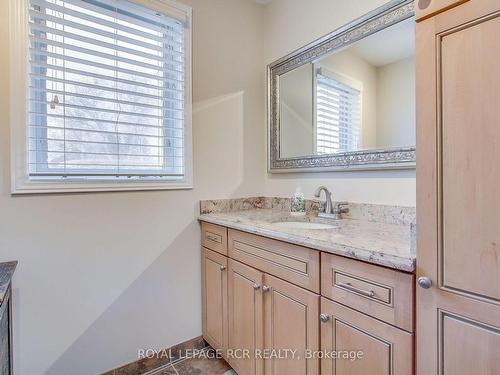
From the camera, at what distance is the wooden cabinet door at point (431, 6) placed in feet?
2.34

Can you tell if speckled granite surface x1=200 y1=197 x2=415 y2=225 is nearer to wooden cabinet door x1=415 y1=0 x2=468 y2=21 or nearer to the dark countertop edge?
the dark countertop edge

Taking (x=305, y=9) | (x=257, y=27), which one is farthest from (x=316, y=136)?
(x=257, y=27)

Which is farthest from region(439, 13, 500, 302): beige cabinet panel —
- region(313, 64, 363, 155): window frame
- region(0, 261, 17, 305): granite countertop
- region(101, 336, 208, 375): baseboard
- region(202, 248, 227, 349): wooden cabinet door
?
region(101, 336, 208, 375): baseboard

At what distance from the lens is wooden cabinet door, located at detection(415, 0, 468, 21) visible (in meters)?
0.71

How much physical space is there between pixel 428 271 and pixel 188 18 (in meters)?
1.84

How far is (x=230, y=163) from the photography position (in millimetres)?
1978

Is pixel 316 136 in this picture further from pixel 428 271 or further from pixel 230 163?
pixel 428 271

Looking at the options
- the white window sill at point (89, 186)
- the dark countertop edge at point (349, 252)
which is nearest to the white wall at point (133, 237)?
the white window sill at point (89, 186)

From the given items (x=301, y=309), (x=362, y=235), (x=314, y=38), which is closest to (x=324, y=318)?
(x=301, y=309)

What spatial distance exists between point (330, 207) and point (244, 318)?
0.76 metres

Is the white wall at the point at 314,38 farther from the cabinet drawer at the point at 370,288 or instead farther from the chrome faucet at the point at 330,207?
the cabinet drawer at the point at 370,288

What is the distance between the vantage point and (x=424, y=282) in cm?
75

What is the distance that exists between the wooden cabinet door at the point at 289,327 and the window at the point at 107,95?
35.0 inches

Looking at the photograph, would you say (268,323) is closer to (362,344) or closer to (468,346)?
(362,344)
